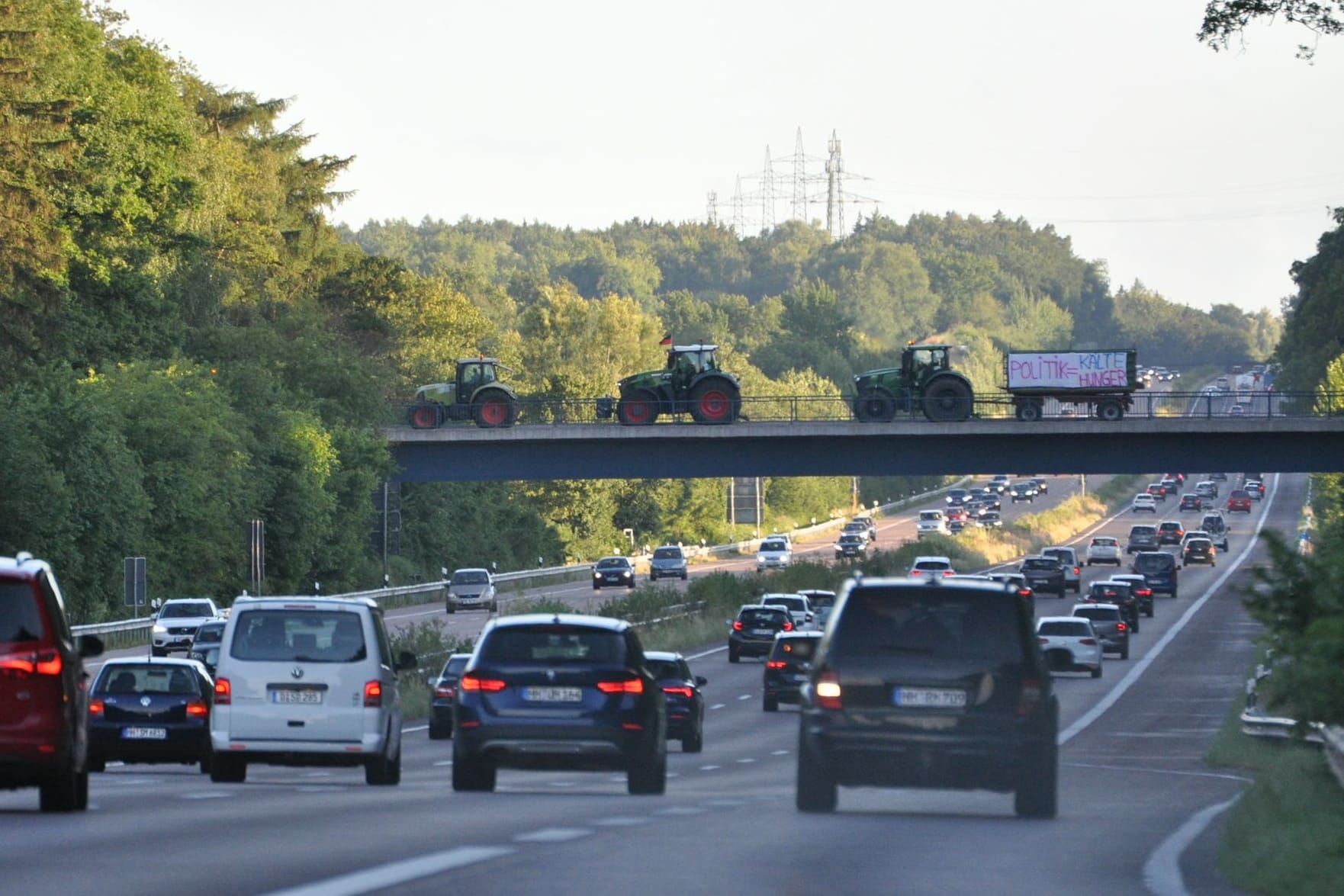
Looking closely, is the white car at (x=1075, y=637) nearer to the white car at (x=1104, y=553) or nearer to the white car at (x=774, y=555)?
the white car at (x=774, y=555)

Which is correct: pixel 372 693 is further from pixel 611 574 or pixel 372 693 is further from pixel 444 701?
pixel 611 574

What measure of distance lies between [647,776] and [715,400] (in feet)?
157

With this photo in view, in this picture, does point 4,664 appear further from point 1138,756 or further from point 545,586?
point 545,586

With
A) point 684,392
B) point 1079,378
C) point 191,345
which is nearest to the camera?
point 684,392

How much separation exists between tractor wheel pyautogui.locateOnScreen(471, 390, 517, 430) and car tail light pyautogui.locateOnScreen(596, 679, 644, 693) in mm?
51424

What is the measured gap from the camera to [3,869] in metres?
11.7

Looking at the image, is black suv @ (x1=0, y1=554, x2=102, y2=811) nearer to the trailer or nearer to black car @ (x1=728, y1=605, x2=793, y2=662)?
black car @ (x1=728, y1=605, x2=793, y2=662)

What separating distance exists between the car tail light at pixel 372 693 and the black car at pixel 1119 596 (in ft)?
167

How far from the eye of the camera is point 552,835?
561 inches

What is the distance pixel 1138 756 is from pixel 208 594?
A: 131 feet

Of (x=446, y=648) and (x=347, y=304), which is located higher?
(x=347, y=304)

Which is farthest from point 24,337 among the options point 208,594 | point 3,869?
point 3,869

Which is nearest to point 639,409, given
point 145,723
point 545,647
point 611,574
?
point 611,574

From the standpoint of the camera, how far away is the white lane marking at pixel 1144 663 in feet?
141
